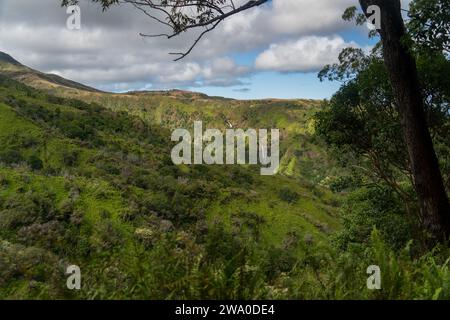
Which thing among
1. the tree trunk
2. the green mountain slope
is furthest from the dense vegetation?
the tree trunk

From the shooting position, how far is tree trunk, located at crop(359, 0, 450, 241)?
7.44 metres

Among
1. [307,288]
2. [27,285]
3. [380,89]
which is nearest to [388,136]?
[380,89]

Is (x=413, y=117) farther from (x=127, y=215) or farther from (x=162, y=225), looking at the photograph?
(x=127, y=215)

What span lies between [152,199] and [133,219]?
8.76 metres

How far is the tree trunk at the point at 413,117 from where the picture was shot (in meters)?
7.44

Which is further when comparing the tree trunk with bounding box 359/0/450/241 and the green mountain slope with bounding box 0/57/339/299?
the tree trunk with bounding box 359/0/450/241

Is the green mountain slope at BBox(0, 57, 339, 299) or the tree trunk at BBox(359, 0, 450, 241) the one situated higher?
the tree trunk at BBox(359, 0, 450, 241)

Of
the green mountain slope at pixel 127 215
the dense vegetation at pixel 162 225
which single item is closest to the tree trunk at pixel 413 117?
the dense vegetation at pixel 162 225

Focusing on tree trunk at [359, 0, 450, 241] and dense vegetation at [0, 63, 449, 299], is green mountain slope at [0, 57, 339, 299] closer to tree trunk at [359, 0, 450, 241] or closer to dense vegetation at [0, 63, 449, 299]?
dense vegetation at [0, 63, 449, 299]

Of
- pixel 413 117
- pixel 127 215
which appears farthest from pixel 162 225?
pixel 413 117

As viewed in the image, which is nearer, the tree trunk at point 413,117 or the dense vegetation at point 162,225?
the dense vegetation at point 162,225

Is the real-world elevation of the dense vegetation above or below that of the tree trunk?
below

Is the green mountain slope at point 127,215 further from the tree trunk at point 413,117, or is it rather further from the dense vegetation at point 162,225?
the tree trunk at point 413,117
